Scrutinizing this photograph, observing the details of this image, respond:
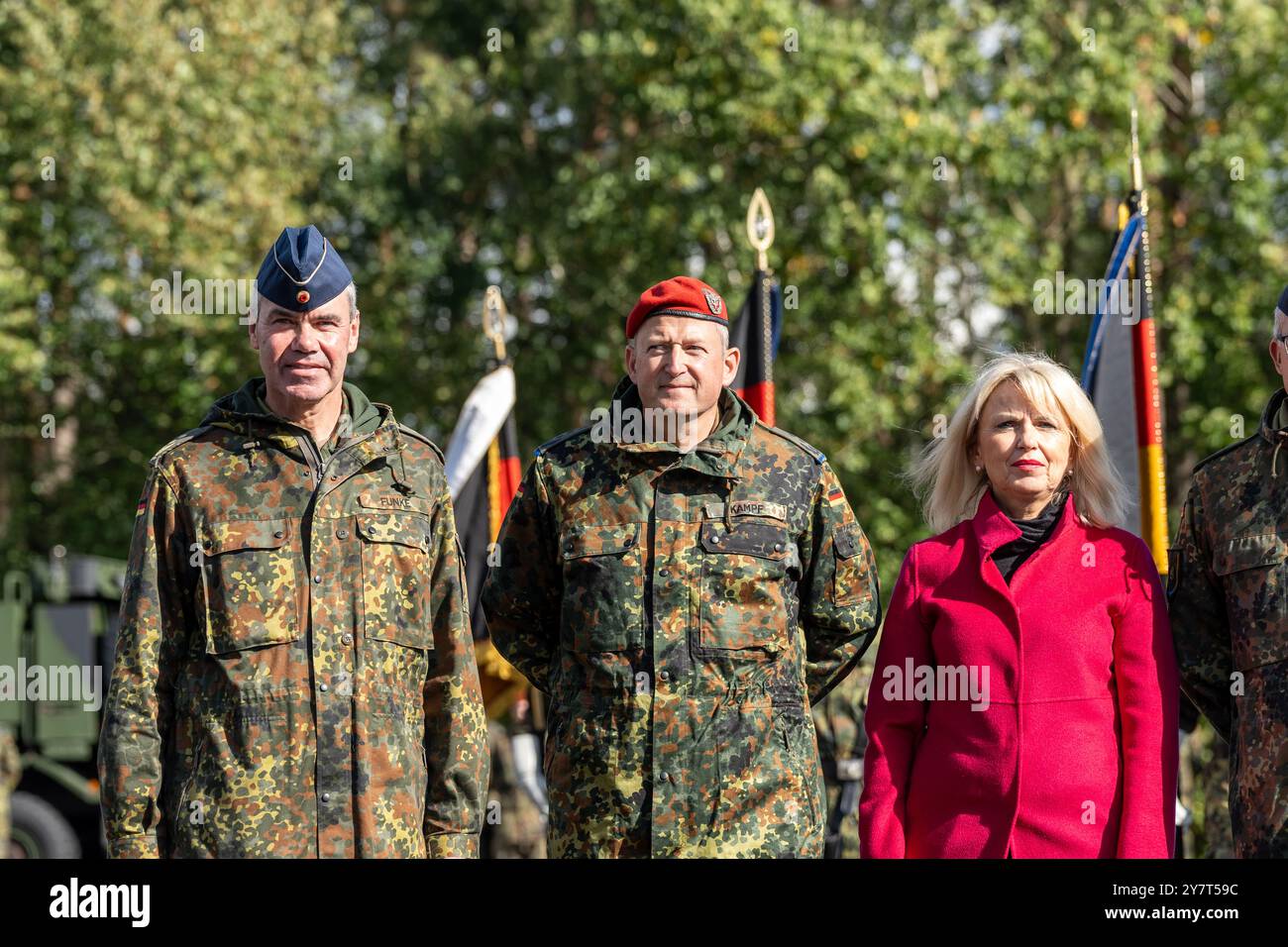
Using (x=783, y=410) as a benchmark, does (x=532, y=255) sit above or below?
above

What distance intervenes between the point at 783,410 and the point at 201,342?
22.4ft

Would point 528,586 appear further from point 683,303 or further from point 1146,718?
→ point 1146,718

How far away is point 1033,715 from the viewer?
154 inches

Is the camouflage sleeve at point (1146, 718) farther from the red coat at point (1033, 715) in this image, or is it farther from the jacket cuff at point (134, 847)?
the jacket cuff at point (134, 847)

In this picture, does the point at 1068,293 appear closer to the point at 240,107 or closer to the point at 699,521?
the point at 240,107

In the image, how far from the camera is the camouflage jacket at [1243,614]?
3.93m

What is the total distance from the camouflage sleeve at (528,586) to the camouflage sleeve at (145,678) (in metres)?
0.84

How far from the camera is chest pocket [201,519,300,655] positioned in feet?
12.5

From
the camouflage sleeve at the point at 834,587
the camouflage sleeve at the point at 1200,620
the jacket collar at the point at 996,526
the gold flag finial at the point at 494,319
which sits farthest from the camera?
the gold flag finial at the point at 494,319

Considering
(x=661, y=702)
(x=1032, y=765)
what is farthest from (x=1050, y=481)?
(x=661, y=702)

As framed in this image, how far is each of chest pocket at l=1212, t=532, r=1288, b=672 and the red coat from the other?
17 cm

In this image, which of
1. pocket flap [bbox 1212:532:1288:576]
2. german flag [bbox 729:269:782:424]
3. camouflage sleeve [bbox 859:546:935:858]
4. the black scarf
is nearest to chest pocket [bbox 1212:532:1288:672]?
pocket flap [bbox 1212:532:1288:576]

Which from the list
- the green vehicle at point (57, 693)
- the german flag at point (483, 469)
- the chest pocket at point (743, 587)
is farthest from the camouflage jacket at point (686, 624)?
the green vehicle at point (57, 693)
